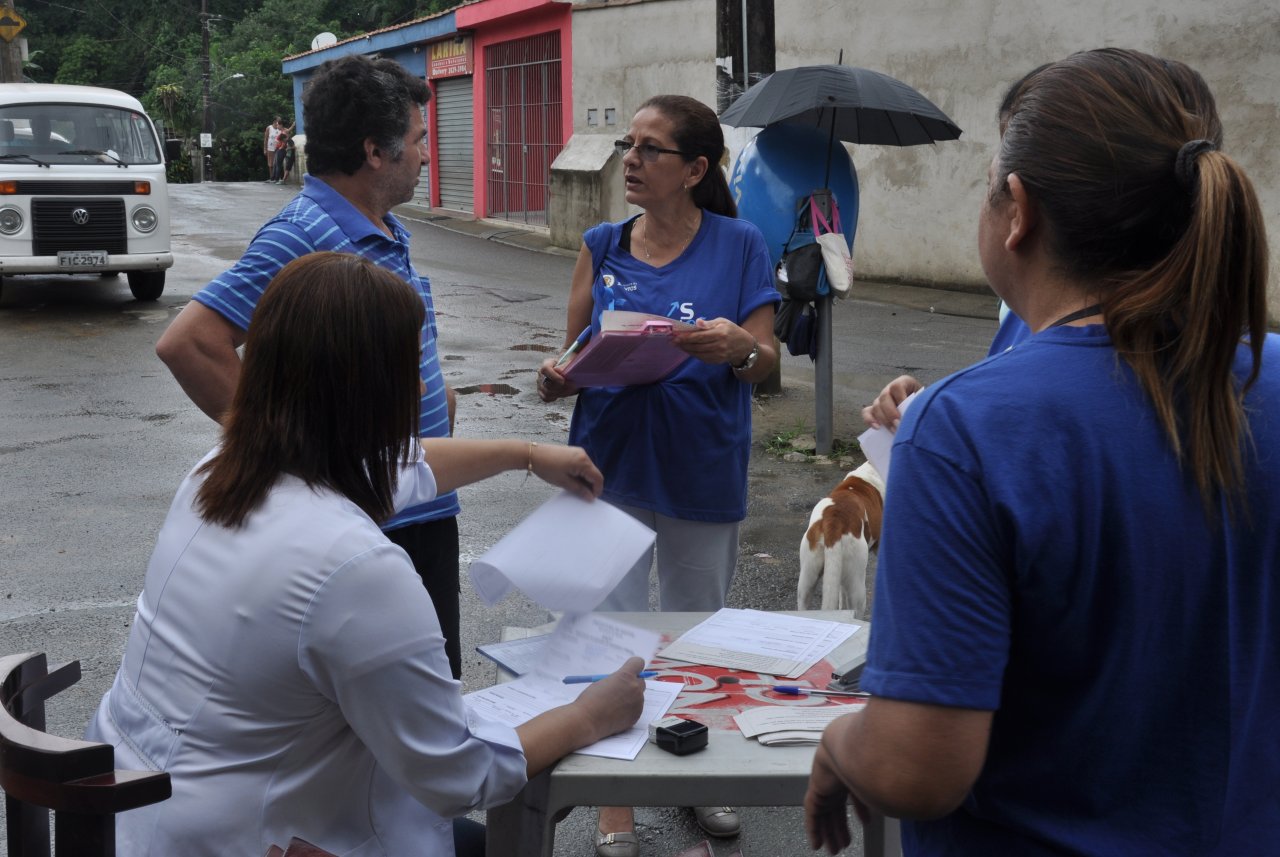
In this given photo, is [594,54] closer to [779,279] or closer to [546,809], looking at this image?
[779,279]

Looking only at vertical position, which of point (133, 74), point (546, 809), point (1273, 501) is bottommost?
point (546, 809)

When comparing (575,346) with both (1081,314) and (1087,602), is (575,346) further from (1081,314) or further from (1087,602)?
(1087,602)

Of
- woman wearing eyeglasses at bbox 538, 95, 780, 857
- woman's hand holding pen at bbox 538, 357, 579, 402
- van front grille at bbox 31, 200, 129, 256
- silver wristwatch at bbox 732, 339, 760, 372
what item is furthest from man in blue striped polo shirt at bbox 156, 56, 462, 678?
van front grille at bbox 31, 200, 129, 256

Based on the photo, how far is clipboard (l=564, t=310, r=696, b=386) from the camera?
3100mm

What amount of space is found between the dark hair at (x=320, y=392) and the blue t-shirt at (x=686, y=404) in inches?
64.8

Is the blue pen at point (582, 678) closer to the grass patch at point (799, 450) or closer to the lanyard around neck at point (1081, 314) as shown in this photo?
the lanyard around neck at point (1081, 314)

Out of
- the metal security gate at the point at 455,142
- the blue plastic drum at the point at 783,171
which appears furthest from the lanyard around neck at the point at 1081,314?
the metal security gate at the point at 455,142

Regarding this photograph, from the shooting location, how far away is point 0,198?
12.6 m

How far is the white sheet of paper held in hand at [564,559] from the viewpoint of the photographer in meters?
2.34

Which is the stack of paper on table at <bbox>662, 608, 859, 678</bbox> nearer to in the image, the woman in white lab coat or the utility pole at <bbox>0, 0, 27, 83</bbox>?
the woman in white lab coat

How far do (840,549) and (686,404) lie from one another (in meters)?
1.30

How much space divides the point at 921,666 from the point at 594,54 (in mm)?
19387

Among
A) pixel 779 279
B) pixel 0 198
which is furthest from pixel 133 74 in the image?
pixel 779 279

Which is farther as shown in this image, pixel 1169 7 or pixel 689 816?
pixel 1169 7
